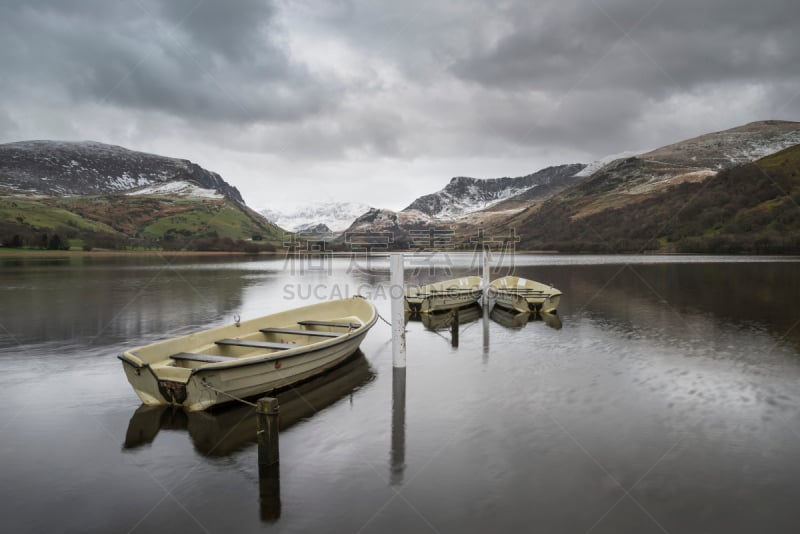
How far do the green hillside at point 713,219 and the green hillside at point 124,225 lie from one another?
121128mm

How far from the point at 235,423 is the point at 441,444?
15.1ft

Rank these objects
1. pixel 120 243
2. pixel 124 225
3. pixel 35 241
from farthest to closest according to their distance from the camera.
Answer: pixel 124 225 → pixel 120 243 → pixel 35 241

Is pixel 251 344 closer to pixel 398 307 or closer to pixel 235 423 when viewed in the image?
pixel 235 423

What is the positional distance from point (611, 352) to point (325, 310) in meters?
11.3

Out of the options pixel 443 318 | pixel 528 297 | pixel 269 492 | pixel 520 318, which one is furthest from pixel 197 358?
pixel 528 297

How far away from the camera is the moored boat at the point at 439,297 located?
26750mm

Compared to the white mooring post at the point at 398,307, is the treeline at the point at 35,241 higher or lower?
higher

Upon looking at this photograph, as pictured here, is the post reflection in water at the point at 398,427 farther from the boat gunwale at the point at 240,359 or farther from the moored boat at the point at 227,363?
the boat gunwale at the point at 240,359

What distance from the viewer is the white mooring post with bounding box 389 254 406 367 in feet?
45.9

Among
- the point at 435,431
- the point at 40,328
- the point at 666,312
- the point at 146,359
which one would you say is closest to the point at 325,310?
the point at 146,359

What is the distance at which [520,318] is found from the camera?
2639 centimetres

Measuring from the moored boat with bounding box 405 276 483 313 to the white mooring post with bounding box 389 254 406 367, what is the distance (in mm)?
11961

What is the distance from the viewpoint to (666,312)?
2728cm

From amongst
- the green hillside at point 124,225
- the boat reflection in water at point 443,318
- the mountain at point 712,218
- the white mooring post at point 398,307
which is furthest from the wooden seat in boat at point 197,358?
the mountain at point 712,218
